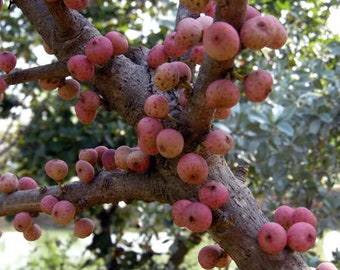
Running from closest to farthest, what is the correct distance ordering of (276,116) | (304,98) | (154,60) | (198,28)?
(198,28), (154,60), (276,116), (304,98)

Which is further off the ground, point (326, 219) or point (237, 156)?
point (237, 156)

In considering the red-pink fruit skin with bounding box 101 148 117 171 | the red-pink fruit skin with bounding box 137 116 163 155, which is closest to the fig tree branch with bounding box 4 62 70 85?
the red-pink fruit skin with bounding box 101 148 117 171

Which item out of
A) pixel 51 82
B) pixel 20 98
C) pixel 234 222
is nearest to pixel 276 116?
pixel 51 82

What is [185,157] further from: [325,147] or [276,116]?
[325,147]

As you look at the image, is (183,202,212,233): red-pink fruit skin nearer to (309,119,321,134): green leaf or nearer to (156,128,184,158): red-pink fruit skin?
(156,128,184,158): red-pink fruit skin

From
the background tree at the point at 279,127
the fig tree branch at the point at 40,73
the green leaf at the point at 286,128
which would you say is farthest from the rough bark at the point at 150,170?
the green leaf at the point at 286,128

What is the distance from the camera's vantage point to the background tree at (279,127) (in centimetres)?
219

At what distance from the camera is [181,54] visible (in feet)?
2.83

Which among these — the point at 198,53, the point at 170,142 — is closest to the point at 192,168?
the point at 170,142

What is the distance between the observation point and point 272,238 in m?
0.74

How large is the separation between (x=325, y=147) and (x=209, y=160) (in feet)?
5.64

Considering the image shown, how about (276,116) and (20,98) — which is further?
(20,98)

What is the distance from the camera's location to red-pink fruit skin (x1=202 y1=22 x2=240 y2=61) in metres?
0.59

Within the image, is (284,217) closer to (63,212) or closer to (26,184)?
(63,212)
